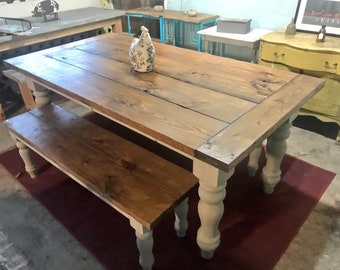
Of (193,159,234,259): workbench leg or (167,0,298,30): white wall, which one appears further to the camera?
(167,0,298,30): white wall

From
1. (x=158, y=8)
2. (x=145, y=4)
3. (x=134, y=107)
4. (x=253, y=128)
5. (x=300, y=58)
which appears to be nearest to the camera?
(x=253, y=128)

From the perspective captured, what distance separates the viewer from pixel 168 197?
130 centimetres

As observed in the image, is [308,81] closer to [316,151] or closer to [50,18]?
[316,151]

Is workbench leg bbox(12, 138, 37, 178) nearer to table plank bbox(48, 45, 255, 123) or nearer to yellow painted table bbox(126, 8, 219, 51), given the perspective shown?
table plank bbox(48, 45, 255, 123)

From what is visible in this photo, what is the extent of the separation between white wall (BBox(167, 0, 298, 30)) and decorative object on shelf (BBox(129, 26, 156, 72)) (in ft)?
6.27

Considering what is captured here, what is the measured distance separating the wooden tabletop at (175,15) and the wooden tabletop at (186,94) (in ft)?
4.63

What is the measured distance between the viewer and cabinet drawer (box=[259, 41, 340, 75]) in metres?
2.24

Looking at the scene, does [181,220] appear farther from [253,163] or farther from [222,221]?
[253,163]

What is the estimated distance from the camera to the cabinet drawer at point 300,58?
224cm

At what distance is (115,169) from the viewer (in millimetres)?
1477

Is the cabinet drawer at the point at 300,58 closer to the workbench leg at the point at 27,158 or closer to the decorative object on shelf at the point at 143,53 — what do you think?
the decorative object on shelf at the point at 143,53

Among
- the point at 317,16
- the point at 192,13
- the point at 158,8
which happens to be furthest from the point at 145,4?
the point at 317,16

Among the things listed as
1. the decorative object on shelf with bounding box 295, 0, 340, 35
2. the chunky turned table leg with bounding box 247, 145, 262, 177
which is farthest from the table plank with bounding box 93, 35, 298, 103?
the decorative object on shelf with bounding box 295, 0, 340, 35

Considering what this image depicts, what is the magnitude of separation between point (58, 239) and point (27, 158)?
617 millimetres
